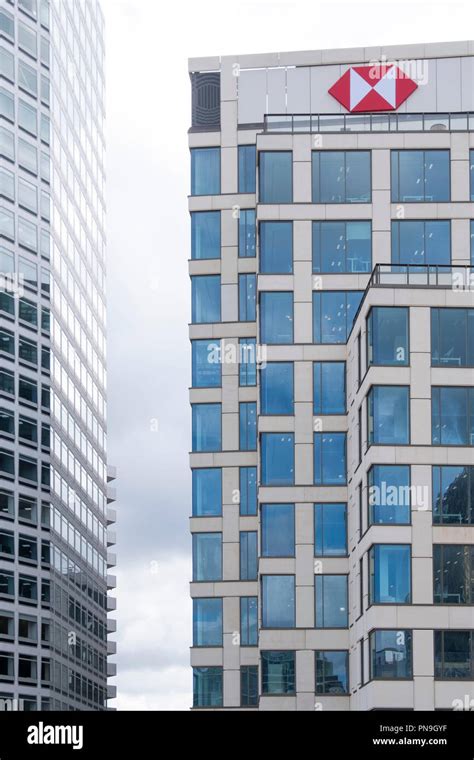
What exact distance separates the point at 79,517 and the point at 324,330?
55.9 meters

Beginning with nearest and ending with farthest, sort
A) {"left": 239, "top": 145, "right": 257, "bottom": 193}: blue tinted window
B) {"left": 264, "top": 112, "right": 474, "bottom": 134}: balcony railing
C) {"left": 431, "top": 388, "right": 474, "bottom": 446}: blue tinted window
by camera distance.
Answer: {"left": 431, "top": 388, "right": 474, "bottom": 446}: blue tinted window
{"left": 264, "top": 112, "right": 474, "bottom": 134}: balcony railing
{"left": 239, "top": 145, "right": 257, "bottom": 193}: blue tinted window

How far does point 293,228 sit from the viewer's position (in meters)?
63.8

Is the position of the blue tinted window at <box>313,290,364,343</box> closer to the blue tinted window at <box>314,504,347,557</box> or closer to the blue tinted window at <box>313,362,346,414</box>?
the blue tinted window at <box>313,362,346,414</box>

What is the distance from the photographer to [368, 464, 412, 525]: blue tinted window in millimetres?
50625

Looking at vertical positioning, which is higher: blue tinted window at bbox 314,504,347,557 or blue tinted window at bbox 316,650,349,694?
blue tinted window at bbox 314,504,347,557

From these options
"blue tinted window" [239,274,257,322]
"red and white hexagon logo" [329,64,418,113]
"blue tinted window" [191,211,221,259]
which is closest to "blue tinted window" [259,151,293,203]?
"red and white hexagon logo" [329,64,418,113]

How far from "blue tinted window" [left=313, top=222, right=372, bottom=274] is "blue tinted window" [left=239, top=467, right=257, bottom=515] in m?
11.2

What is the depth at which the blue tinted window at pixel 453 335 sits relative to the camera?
51.8m

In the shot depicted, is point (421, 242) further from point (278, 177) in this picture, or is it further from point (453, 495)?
point (453, 495)

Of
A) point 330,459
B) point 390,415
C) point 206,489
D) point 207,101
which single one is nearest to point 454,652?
point 390,415

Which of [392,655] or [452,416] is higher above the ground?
[452,416]

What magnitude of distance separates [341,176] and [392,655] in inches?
989

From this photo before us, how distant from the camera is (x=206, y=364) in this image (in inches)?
2717
